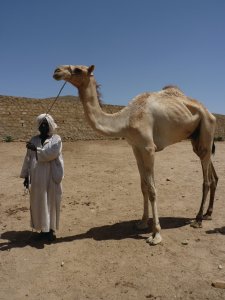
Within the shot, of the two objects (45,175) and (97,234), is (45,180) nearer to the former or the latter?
(45,175)

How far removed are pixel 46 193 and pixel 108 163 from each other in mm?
7933

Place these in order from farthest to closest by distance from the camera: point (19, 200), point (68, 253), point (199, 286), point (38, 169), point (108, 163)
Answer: point (108, 163)
point (19, 200)
point (38, 169)
point (68, 253)
point (199, 286)

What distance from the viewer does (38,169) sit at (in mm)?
5102

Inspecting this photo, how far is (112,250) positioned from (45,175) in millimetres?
1489

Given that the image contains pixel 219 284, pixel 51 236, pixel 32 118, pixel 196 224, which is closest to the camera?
pixel 219 284

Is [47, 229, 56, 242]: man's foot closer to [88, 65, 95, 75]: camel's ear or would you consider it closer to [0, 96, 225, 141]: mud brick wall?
[88, 65, 95, 75]: camel's ear

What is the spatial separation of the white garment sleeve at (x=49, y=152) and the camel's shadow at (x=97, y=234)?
1.31 meters

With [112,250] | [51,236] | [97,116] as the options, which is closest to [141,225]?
[112,250]

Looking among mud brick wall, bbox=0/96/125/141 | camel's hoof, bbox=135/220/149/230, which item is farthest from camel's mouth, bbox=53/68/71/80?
mud brick wall, bbox=0/96/125/141

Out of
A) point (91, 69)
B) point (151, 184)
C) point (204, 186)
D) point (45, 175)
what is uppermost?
point (91, 69)

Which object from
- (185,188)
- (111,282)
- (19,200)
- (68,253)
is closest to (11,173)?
(19,200)

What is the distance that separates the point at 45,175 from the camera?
5.09 meters

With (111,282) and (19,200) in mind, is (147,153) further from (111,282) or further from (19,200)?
(19,200)

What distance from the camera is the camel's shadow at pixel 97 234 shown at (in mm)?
5188
